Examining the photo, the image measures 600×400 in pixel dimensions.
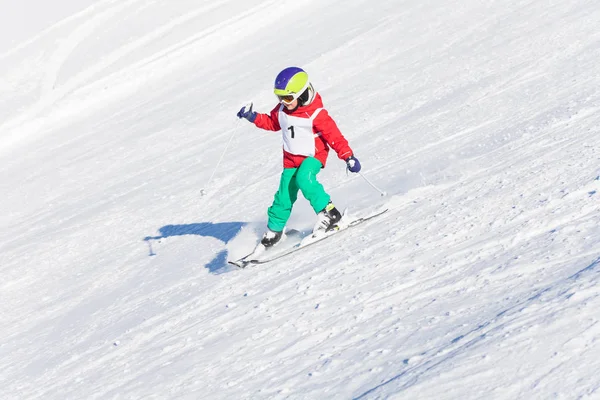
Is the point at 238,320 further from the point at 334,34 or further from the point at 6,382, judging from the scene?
the point at 334,34

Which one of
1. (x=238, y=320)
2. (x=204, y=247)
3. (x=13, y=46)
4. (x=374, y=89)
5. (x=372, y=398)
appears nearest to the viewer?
(x=372, y=398)

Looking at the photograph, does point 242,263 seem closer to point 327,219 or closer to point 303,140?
point 327,219

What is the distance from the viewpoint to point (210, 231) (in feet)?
25.9

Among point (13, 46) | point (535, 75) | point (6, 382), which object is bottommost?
point (535, 75)

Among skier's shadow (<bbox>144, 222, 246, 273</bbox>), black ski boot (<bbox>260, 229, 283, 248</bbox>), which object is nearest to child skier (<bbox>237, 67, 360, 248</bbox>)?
black ski boot (<bbox>260, 229, 283, 248</bbox>)

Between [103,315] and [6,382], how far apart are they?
1.00 m

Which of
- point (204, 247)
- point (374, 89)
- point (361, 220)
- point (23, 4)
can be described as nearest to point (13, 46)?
point (23, 4)

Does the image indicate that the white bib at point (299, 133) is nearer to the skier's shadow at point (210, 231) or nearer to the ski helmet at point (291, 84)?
the ski helmet at point (291, 84)

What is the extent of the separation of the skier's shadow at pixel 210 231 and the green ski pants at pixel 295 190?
2.04 feet

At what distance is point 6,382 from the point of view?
5773 millimetres

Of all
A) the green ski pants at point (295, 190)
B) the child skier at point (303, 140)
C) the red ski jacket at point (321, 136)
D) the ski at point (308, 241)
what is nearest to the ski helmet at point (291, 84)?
the child skier at point (303, 140)

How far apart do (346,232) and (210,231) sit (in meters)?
2.12

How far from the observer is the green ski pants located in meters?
6.12

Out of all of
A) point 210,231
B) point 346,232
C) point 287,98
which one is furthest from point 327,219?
point 210,231
